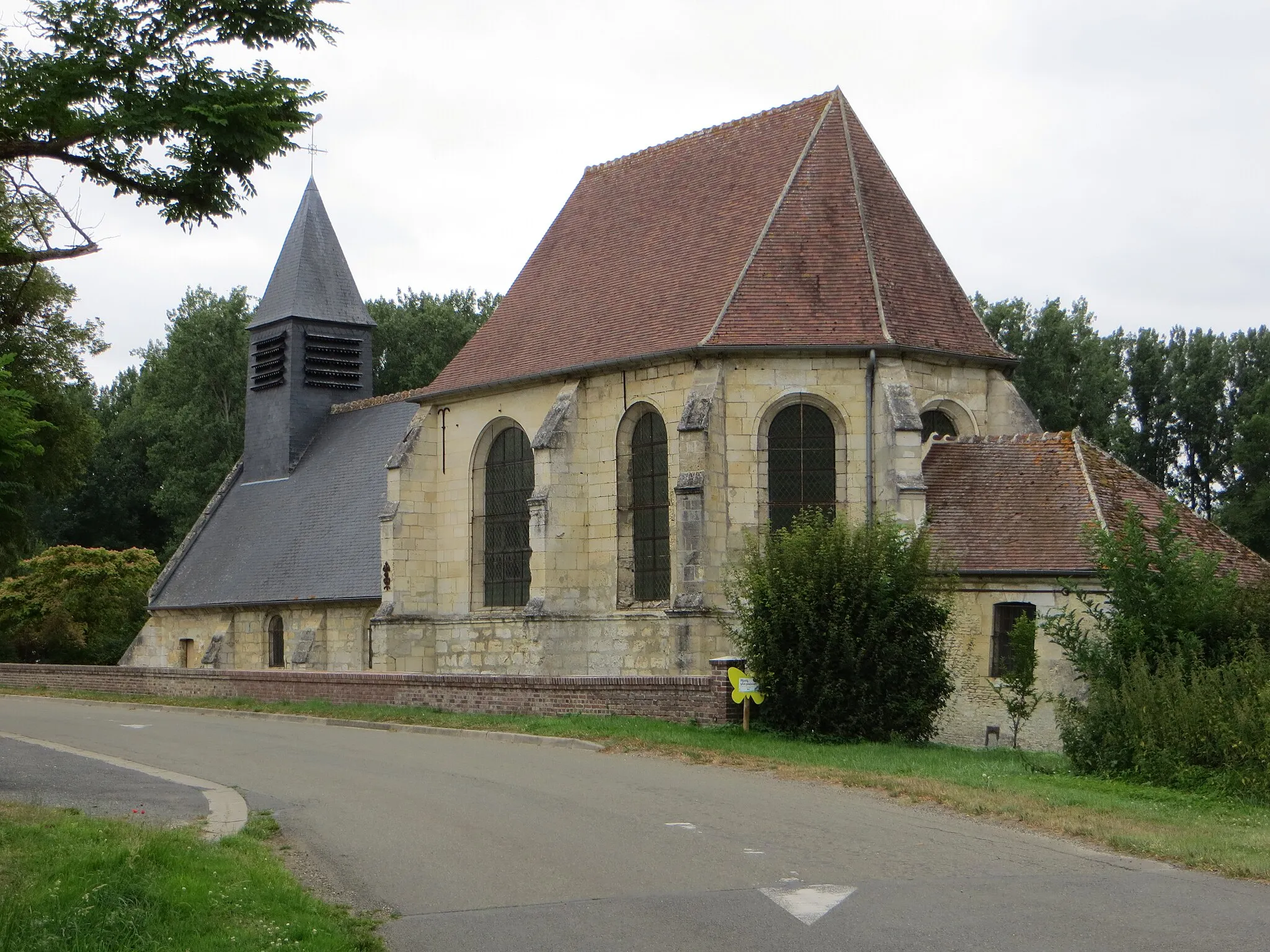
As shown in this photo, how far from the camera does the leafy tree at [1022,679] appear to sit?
1911 centimetres

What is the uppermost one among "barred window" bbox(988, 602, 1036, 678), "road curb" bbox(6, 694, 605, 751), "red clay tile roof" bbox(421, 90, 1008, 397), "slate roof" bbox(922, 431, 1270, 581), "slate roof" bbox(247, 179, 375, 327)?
"slate roof" bbox(247, 179, 375, 327)

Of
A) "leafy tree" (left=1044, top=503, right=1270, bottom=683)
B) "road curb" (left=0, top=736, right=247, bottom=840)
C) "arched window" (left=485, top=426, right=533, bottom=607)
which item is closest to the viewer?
"road curb" (left=0, top=736, right=247, bottom=840)

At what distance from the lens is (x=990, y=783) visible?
13.4 meters

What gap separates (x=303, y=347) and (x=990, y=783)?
29894 millimetres

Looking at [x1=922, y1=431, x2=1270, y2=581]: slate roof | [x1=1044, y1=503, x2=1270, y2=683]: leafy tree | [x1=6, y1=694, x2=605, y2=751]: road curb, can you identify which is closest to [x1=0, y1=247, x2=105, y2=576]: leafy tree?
[x1=6, y1=694, x2=605, y2=751]: road curb

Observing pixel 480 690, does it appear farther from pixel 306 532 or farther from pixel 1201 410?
pixel 1201 410

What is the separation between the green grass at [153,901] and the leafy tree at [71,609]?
108 feet

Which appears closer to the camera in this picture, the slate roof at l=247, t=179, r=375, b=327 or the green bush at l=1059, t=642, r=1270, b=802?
the green bush at l=1059, t=642, r=1270, b=802

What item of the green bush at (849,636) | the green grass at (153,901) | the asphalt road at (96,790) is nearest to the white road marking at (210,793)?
the asphalt road at (96,790)

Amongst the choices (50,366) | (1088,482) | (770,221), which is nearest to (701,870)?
(1088,482)

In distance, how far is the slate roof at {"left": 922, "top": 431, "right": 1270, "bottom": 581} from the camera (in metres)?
21.2

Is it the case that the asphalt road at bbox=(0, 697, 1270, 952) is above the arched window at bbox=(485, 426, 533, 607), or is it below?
below

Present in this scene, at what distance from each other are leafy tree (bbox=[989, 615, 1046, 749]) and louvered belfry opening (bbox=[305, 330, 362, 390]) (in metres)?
24.2

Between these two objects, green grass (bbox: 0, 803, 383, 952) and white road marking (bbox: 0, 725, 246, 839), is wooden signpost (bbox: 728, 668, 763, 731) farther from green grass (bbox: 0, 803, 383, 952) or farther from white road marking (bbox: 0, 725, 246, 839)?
green grass (bbox: 0, 803, 383, 952)
